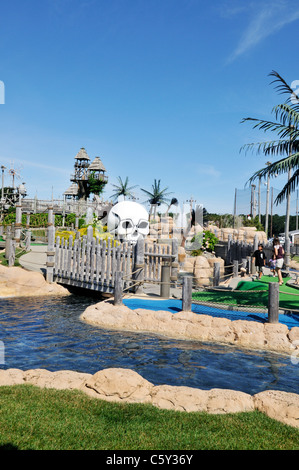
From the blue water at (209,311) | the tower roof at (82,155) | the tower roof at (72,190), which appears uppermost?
the tower roof at (82,155)

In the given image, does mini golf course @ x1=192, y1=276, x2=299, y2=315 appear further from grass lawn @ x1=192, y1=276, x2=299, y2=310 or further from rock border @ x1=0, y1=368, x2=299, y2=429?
rock border @ x1=0, y1=368, x2=299, y2=429

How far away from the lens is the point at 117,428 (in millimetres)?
4211

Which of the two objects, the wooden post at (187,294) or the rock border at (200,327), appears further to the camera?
the wooden post at (187,294)

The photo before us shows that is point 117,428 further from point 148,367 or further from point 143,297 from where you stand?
point 143,297

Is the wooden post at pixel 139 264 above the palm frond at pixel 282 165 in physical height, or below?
below

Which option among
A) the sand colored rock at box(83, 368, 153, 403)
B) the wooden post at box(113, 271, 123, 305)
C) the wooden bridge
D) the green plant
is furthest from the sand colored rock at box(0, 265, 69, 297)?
the green plant

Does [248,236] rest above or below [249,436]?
above

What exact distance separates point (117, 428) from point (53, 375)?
6.41 feet

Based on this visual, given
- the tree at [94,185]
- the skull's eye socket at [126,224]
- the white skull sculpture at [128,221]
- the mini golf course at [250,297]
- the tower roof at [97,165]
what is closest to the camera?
the mini golf course at [250,297]

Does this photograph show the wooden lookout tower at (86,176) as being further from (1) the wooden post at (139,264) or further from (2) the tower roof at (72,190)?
(1) the wooden post at (139,264)

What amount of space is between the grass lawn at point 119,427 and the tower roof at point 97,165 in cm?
6244

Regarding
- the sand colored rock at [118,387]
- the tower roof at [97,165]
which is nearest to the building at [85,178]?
the tower roof at [97,165]

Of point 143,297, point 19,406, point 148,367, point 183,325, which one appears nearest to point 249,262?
point 143,297

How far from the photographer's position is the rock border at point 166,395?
16.3 ft
